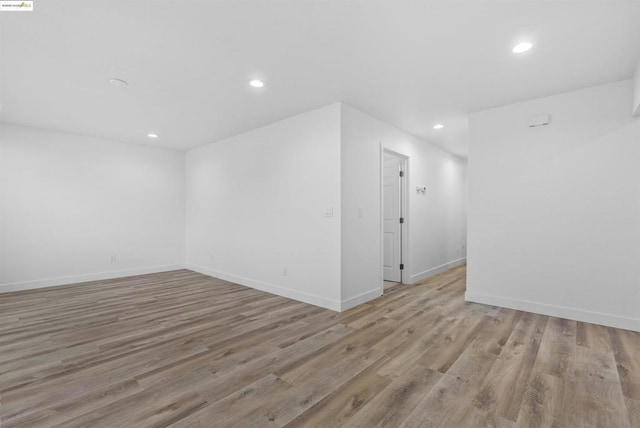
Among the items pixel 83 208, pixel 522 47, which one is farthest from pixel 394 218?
pixel 83 208

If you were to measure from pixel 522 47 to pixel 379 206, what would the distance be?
240 cm

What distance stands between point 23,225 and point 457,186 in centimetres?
844

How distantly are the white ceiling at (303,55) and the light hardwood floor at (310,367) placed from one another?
2662 mm

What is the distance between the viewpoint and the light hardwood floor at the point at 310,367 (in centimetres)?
176

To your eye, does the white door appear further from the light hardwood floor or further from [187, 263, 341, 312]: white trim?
[187, 263, 341, 312]: white trim

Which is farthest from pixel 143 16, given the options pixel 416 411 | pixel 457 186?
pixel 457 186

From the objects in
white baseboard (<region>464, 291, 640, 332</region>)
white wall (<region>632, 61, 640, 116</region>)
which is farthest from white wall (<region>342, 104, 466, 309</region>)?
white wall (<region>632, 61, 640, 116</region>)

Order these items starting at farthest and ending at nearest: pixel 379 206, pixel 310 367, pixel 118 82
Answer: pixel 379 206, pixel 118 82, pixel 310 367

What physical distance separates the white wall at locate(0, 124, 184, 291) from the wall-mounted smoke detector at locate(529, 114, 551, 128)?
6.65 metres

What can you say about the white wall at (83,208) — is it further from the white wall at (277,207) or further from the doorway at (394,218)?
the doorway at (394,218)

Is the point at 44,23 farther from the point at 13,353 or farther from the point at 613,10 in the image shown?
the point at 613,10

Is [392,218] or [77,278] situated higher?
[392,218]

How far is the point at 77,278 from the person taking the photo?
5.29m

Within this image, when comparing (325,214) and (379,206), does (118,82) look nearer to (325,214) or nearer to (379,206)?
(325,214)
